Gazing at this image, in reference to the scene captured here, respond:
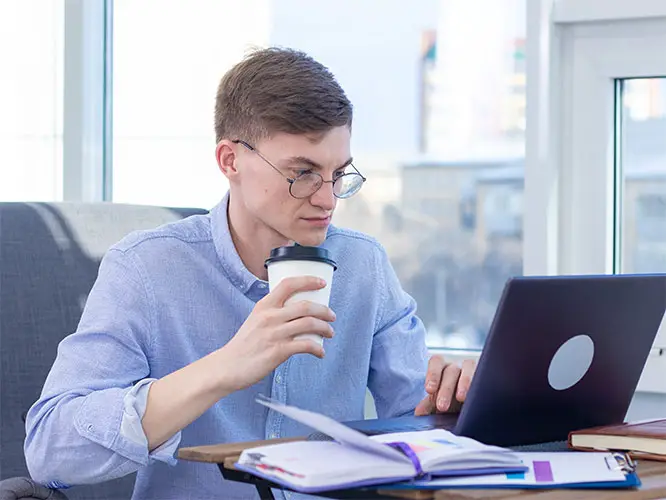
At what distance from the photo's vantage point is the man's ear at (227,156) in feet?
5.42

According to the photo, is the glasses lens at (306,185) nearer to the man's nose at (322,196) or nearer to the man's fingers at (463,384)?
the man's nose at (322,196)

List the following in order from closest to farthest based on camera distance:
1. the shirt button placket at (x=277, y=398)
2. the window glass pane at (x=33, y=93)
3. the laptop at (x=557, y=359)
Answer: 1. the laptop at (x=557, y=359)
2. the shirt button placket at (x=277, y=398)
3. the window glass pane at (x=33, y=93)

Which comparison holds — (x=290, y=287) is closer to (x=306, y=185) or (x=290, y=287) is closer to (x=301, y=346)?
(x=301, y=346)

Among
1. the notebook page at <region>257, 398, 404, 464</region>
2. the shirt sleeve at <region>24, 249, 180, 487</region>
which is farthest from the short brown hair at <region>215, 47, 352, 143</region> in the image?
the notebook page at <region>257, 398, 404, 464</region>

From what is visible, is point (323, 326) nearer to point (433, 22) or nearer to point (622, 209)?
point (622, 209)

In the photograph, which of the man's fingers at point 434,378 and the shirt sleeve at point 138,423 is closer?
the shirt sleeve at point 138,423

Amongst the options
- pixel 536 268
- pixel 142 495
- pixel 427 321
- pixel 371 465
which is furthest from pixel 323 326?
pixel 427 321

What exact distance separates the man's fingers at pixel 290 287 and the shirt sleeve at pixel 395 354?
517 millimetres

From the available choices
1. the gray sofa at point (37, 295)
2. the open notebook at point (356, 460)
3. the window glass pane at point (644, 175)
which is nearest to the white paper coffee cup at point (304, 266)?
the open notebook at point (356, 460)

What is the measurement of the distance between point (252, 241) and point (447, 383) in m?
0.42

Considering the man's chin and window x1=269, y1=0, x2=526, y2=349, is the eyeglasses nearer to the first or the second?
the man's chin

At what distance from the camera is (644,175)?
2209 mm

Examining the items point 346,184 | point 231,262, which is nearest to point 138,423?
point 231,262

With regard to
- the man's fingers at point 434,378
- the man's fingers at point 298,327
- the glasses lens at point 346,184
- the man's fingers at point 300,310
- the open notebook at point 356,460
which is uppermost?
the glasses lens at point 346,184
